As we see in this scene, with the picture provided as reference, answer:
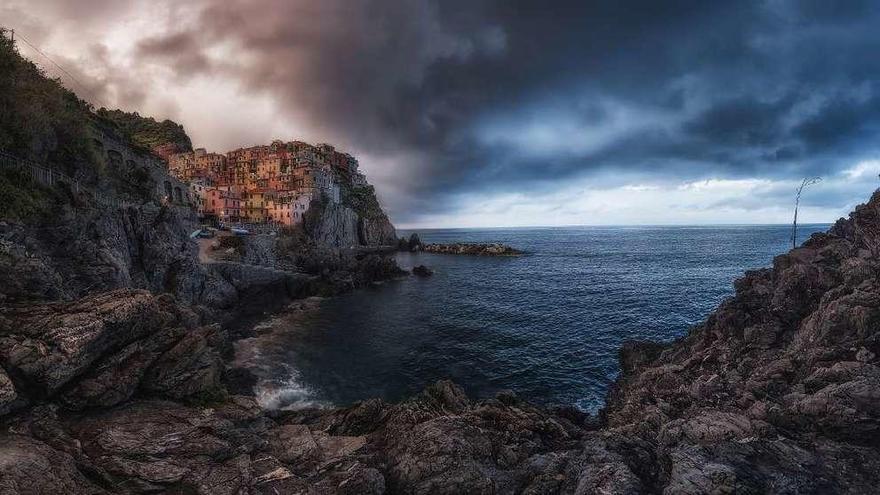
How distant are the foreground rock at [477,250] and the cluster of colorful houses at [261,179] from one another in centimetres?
4892

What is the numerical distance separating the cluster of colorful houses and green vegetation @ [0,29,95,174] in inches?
2308

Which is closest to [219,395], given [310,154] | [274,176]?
[274,176]

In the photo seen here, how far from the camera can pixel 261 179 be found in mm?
135875

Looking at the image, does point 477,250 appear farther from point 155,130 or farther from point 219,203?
point 155,130

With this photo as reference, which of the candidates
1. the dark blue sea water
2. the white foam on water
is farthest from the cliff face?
the white foam on water

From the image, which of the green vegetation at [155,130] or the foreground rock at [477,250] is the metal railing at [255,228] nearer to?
the foreground rock at [477,250]

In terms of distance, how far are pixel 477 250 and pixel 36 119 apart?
437 feet

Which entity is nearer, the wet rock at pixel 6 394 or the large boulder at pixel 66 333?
the wet rock at pixel 6 394

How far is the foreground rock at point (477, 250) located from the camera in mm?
148625

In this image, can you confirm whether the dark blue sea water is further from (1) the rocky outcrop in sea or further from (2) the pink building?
(2) the pink building

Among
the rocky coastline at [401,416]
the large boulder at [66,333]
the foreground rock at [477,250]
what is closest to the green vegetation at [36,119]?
the rocky coastline at [401,416]

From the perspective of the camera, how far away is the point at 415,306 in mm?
63938

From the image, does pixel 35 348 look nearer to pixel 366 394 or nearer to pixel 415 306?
pixel 366 394

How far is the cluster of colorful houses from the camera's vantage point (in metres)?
110
